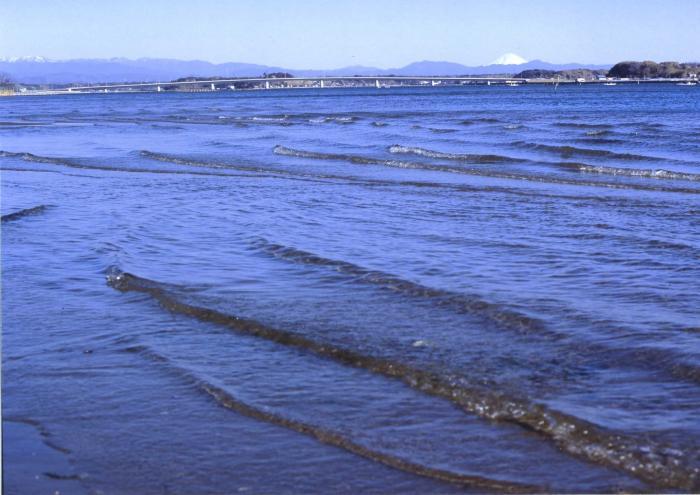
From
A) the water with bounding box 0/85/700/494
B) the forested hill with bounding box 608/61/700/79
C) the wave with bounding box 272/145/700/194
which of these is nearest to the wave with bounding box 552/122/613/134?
the wave with bounding box 272/145/700/194

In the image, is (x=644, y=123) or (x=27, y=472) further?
(x=644, y=123)

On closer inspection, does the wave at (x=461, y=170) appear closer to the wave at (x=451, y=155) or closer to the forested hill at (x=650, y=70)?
the wave at (x=451, y=155)

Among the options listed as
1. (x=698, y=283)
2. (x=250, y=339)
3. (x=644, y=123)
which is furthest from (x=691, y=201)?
(x=644, y=123)

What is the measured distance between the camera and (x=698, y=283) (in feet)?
31.8

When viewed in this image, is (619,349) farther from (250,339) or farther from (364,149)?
(364,149)

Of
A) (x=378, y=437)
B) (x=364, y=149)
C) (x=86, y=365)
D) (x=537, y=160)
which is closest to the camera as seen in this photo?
(x=378, y=437)

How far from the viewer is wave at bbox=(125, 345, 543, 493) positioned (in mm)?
5090

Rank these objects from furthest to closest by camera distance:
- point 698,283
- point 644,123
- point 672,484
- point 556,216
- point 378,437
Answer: point 644,123
point 556,216
point 698,283
point 378,437
point 672,484

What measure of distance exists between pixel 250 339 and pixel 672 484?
3.91 metres

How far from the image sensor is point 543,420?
594cm

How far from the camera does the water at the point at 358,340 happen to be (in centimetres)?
543

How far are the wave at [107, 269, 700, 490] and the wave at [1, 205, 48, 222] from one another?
8.14 metres

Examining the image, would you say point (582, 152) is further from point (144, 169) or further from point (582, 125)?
point (582, 125)

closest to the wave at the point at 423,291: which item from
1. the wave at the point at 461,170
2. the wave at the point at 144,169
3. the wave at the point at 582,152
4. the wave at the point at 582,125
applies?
the wave at the point at 461,170
